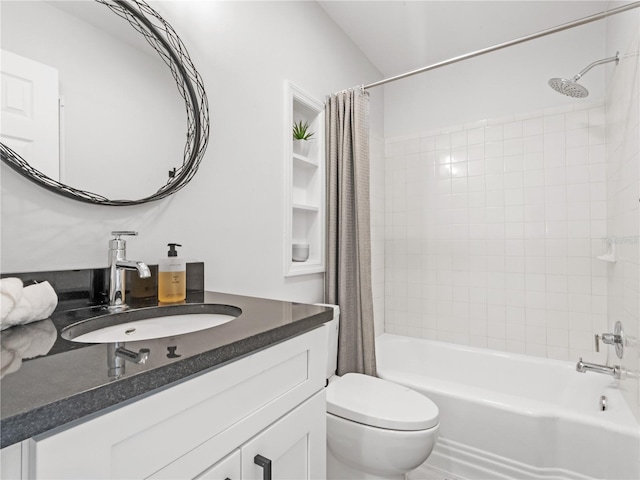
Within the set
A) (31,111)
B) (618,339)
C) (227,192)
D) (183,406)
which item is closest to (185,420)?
(183,406)

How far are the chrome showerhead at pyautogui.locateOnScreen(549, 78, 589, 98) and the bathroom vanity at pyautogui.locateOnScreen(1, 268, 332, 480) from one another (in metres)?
1.58

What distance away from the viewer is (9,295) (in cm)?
64

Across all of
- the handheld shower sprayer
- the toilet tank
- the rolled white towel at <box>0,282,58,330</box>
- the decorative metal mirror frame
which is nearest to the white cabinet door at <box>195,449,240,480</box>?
the rolled white towel at <box>0,282,58,330</box>

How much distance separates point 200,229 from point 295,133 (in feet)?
2.92

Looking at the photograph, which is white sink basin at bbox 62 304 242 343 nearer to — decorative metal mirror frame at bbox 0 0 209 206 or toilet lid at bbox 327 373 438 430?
decorative metal mirror frame at bbox 0 0 209 206

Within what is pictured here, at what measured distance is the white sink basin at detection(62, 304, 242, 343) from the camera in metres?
0.79

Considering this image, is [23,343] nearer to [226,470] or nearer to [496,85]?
[226,470]

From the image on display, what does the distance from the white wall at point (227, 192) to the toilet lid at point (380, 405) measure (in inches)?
20.4

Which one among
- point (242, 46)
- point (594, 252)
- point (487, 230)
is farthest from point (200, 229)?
point (594, 252)

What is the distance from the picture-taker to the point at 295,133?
1.89 metres

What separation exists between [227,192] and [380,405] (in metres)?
1.08

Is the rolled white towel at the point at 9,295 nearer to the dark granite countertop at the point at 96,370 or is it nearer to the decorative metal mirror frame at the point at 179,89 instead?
the dark granite countertop at the point at 96,370

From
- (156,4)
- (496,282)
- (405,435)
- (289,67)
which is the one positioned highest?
(289,67)

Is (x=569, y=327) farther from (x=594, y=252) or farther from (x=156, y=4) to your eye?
(x=156, y=4)
